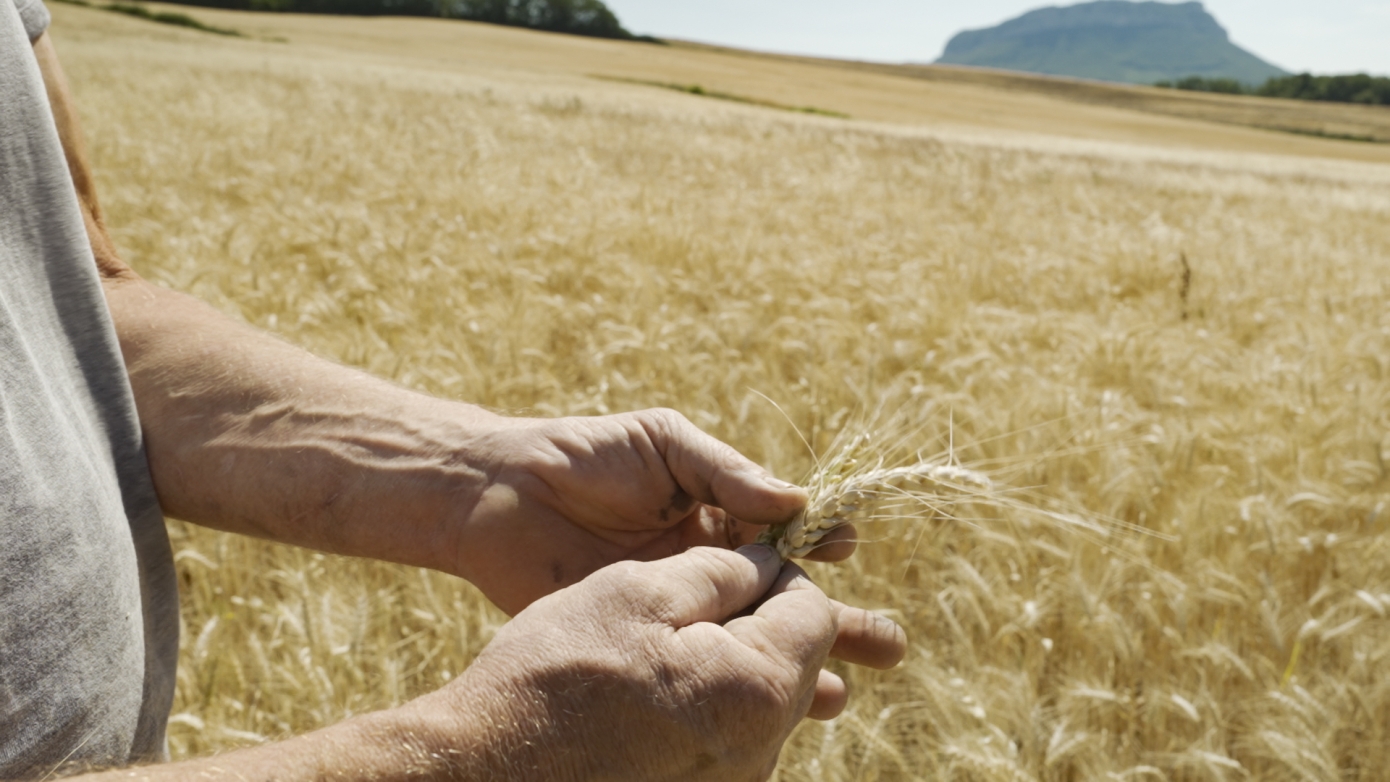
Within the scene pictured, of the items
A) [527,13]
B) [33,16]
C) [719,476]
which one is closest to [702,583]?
[719,476]

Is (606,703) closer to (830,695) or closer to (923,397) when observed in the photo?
(830,695)

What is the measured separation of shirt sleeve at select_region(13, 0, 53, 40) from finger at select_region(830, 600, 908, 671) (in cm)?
131

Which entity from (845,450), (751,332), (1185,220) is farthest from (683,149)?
(845,450)

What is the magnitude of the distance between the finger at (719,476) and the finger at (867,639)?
15 cm

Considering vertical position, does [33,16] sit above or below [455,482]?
above

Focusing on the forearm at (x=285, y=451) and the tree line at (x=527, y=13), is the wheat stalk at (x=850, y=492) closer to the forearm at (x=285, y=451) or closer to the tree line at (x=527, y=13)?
the forearm at (x=285, y=451)

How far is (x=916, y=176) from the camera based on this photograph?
410 inches

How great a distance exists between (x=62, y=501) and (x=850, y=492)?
867 millimetres

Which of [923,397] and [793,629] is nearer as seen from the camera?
[793,629]

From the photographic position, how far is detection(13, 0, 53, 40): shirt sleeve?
117 centimetres

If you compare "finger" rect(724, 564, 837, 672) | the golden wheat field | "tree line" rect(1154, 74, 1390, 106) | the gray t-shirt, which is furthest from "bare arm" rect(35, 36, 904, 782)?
"tree line" rect(1154, 74, 1390, 106)

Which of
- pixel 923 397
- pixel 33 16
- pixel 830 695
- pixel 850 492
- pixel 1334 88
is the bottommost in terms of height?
pixel 923 397

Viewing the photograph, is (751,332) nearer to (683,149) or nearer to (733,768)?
(733,768)

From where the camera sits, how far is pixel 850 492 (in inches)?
42.6
